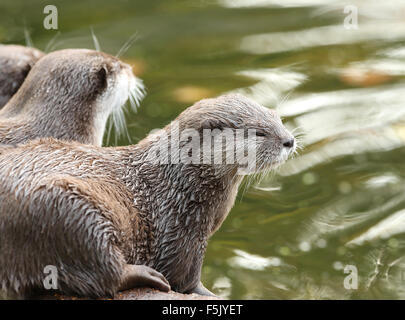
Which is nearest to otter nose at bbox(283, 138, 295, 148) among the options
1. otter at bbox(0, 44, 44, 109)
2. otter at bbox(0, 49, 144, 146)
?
otter at bbox(0, 49, 144, 146)

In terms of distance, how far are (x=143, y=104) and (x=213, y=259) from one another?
202 cm

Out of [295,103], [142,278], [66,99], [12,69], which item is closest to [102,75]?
[66,99]

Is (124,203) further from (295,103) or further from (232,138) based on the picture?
(295,103)

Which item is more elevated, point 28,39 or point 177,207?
point 28,39

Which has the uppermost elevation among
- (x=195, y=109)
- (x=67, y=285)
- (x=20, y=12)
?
(x=20, y=12)

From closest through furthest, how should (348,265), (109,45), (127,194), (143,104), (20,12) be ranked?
(127,194)
(348,265)
(143,104)
(109,45)
(20,12)

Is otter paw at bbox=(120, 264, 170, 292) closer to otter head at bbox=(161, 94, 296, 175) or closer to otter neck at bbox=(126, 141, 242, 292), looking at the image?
otter neck at bbox=(126, 141, 242, 292)

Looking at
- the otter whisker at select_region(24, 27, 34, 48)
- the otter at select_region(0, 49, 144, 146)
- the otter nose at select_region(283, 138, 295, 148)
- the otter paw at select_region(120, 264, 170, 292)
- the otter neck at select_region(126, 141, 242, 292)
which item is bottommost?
the otter paw at select_region(120, 264, 170, 292)

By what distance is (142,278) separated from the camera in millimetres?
3004

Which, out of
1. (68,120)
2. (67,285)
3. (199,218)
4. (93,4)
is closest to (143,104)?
(68,120)

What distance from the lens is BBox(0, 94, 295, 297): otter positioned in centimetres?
279

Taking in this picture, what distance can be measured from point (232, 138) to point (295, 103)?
273 cm
